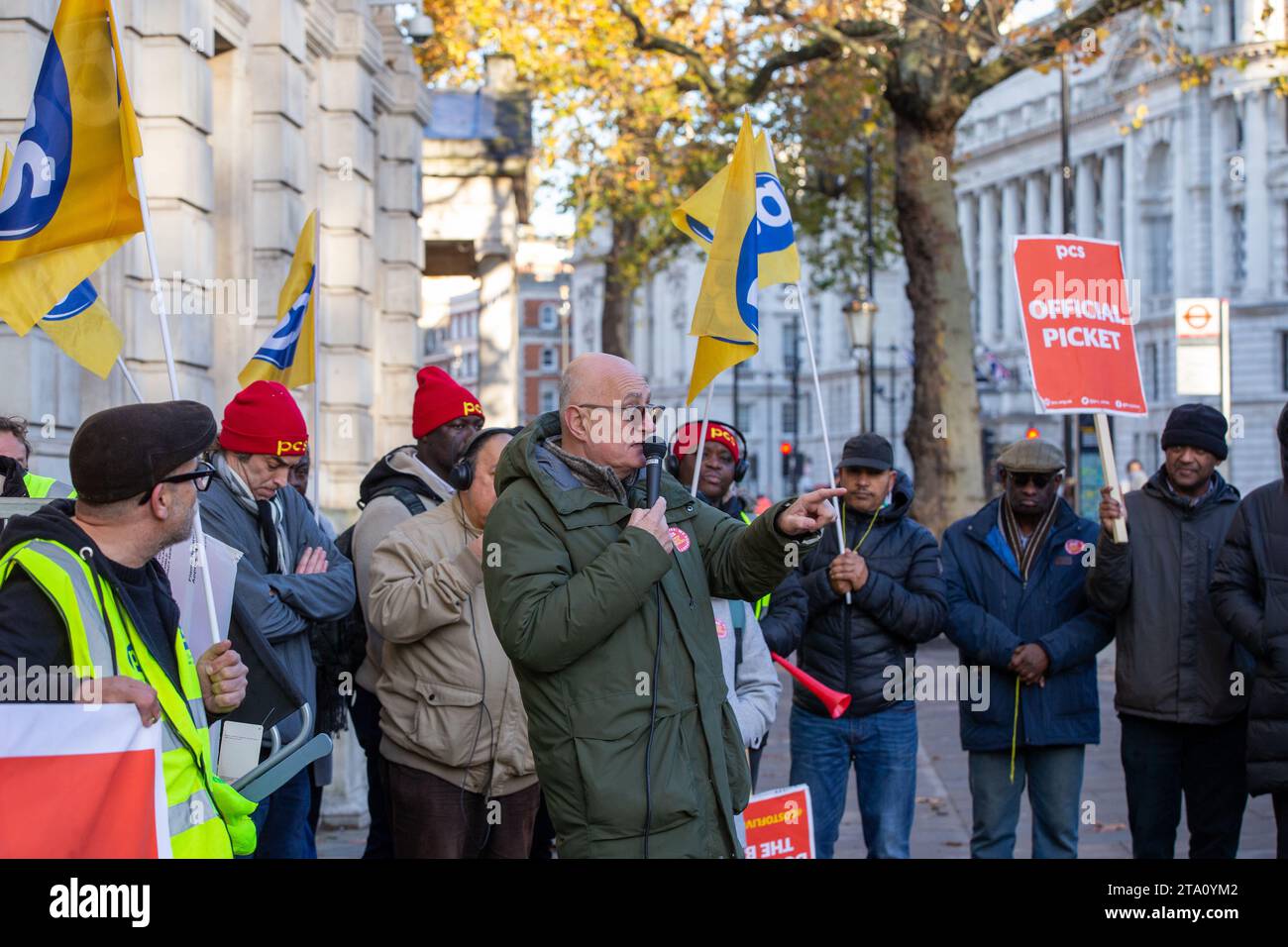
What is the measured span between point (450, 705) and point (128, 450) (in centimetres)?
211

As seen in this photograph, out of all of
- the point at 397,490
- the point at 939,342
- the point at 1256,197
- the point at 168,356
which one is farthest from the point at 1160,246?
the point at 168,356

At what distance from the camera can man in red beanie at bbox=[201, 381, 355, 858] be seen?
5629 millimetres

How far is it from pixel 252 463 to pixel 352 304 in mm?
8943

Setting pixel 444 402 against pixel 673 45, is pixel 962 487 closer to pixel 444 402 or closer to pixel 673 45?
pixel 673 45

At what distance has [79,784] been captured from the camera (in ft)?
10.9

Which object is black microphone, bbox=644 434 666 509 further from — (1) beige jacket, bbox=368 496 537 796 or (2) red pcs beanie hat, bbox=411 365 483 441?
(2) red pcs beanie hat, bbox=411 365 483 441

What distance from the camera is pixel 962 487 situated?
19.2m

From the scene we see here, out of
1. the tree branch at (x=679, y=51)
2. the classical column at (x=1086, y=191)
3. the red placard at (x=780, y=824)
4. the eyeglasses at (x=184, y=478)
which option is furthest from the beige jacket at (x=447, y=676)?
the classical column at (x=1086, y=191)

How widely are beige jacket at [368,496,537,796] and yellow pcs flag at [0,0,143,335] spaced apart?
4.58 feet

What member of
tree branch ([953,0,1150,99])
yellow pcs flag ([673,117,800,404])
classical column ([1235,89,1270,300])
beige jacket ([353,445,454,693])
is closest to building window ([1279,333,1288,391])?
classical column ([1235,89,1270,300])

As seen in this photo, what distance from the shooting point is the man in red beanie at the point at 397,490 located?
633 centimetres

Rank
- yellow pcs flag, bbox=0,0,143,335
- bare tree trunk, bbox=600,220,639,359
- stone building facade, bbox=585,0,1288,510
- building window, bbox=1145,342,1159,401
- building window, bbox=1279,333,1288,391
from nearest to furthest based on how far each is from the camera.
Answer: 1. yellow pcs flag, bbox=0,0,143,335
2. bare tree trunk, bbox=600,220,639,359
3. stone building facade, bbox=585,0,1288,510
4. building window, bbox=1279,333,1288,391
5. building window, bbox=1145,342,1159,401

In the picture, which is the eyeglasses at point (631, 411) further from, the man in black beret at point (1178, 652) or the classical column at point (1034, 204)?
the classical column at point (1034, 204)
